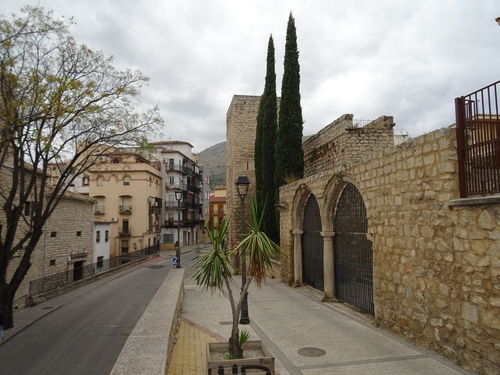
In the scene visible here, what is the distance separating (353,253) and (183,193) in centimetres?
5027

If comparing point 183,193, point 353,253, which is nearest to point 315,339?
point 353,253

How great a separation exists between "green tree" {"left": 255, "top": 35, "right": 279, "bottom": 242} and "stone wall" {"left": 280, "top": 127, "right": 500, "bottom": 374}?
13.7 meters

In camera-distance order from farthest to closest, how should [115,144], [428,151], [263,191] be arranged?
[263,191], [115,144], [428,151]

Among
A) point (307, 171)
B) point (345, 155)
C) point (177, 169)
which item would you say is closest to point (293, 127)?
point (307, 171)

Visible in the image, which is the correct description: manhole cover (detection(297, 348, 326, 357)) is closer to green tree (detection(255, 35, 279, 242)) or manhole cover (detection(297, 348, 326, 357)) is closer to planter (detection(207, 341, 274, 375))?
planter (detection(207, 341, 274, 375))

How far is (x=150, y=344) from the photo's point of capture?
18.0 ft

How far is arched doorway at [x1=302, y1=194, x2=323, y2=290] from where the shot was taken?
13961 mm

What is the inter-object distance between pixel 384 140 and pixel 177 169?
45418mm

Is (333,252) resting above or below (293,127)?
below

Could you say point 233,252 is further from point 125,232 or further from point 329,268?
point 125,232

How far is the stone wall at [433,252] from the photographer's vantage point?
5.32 meters

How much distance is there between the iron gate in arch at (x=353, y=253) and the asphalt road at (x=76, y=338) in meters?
6.64

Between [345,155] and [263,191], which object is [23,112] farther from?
[263,191]

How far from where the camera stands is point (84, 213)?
1001 inches
